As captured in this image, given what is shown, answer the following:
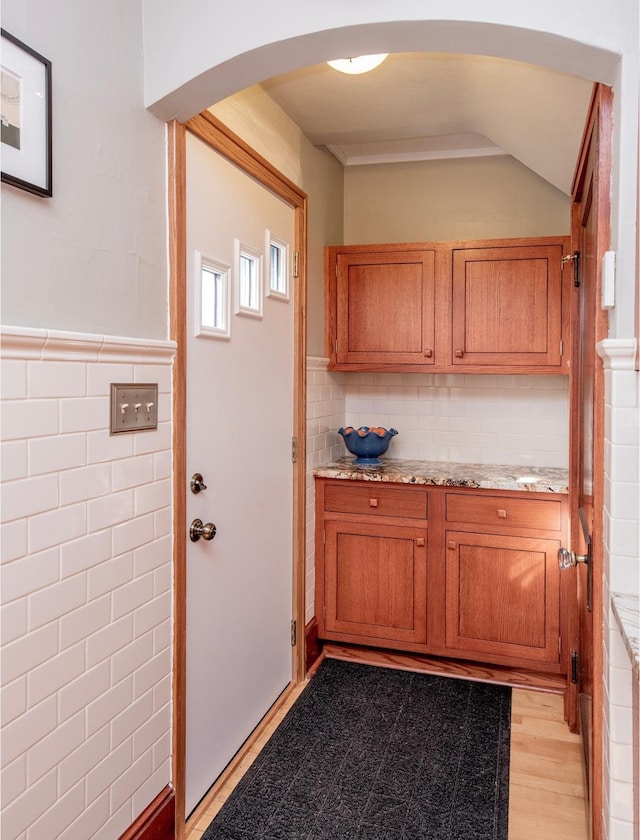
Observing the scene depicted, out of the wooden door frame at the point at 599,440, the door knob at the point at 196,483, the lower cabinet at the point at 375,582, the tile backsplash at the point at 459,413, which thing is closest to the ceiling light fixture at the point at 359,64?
the wooden door frame at the point at 599,440

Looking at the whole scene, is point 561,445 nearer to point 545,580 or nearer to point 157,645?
point 545,580

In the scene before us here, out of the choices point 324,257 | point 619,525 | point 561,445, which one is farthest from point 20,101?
point 561,445

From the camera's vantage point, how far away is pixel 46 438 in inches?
53.1

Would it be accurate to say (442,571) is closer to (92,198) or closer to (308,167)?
(308,167)

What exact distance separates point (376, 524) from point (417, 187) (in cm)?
185

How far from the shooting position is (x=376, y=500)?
3.04m

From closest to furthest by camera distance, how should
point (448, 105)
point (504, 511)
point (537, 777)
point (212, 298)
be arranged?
point (212, 298), point (537, 777), point (448, 105), point (504, 511)

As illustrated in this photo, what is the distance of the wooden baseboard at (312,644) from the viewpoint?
9.76 feet

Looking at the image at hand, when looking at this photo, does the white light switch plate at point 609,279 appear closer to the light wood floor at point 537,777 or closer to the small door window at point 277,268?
the small door window at point 277,268

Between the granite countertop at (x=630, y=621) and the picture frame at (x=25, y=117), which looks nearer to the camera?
the granite countertop at (x=630, y=621)

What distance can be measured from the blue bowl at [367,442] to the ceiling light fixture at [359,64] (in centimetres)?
167

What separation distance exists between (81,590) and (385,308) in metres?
2.20

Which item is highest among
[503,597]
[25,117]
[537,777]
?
[25,117]

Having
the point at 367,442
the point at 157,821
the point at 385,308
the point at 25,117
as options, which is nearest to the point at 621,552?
the point at 157,821
